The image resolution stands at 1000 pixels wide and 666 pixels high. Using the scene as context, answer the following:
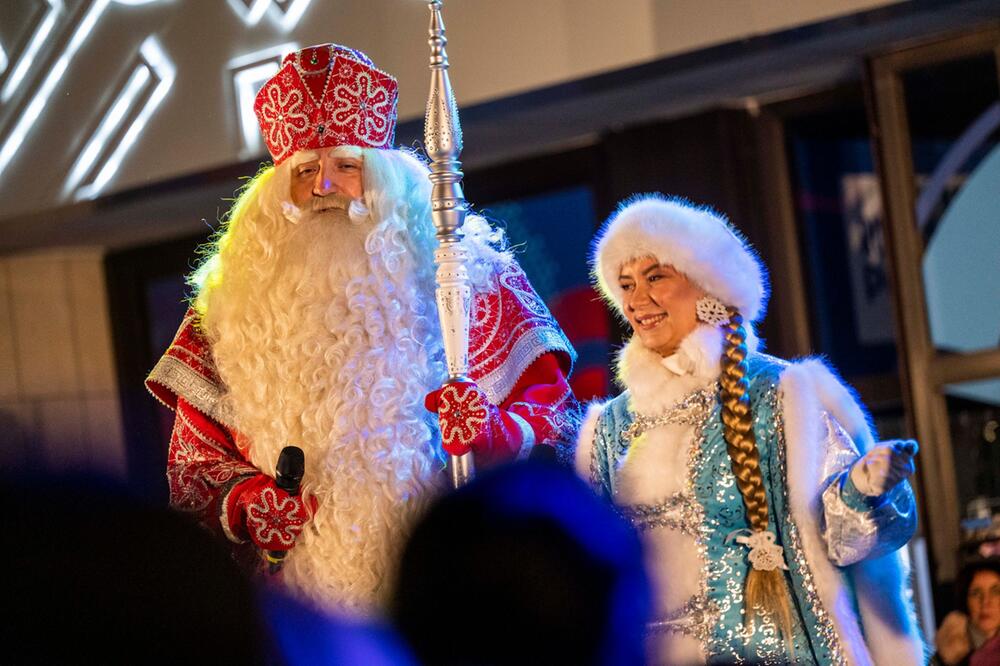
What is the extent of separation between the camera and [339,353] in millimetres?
3178

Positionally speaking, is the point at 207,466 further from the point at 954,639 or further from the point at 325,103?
the point at 954,639

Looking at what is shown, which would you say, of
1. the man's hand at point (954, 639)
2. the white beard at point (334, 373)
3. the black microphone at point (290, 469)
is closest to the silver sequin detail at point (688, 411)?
the white beard at point (334, 373)

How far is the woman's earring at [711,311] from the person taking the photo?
298cm

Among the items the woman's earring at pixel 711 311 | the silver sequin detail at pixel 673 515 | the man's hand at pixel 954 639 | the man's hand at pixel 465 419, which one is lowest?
the man's hand at pixel 954 639

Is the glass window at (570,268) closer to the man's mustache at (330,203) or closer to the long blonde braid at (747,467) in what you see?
the man's mustache at (330,203)

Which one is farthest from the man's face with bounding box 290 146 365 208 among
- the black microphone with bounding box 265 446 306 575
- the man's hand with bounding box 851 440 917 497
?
the man's hand with bounding box 851 440 917 497

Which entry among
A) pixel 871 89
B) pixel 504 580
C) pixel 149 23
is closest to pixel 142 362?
pixel 149 23

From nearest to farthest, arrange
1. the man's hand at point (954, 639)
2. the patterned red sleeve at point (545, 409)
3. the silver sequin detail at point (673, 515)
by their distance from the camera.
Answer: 1. the silver sequin detail at point (673, 515)
2. the patterned red sleeve at point (545, 409)
3. the man's hand at point (954, 639)

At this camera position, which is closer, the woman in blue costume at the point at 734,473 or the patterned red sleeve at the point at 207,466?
the woman in blue costume at the point at 734,473

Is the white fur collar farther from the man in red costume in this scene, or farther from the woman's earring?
the man in red costume

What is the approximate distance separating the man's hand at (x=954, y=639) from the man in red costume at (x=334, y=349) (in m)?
1.77

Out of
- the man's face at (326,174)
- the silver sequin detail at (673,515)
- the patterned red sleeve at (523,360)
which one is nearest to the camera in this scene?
the silver sequin detail at (673,515)

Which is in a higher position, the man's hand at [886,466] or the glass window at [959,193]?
the glass window at [959,193]

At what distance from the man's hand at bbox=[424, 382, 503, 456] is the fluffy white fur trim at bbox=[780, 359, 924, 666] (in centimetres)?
61
